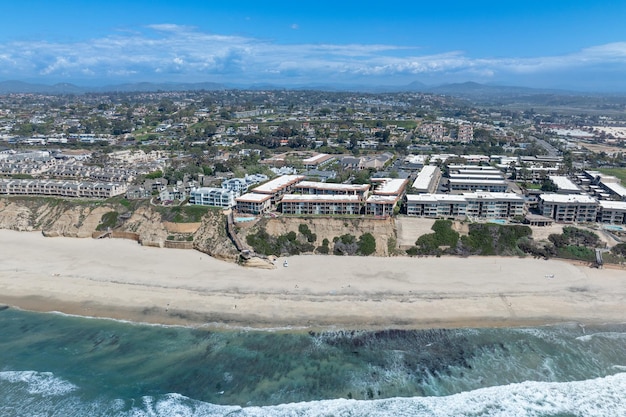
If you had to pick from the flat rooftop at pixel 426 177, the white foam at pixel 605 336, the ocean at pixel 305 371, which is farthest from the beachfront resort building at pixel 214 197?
the white foam at pixel 605 336

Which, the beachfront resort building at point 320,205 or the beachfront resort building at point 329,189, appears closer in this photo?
the beachfront resort building at point 320,205

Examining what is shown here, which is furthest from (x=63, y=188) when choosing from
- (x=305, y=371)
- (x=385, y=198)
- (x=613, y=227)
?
(x=613, y=227)

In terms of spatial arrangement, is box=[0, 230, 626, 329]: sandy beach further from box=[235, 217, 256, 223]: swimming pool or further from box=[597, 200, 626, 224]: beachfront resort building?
box=[597, 200, 626, 224]: beachfront resort building

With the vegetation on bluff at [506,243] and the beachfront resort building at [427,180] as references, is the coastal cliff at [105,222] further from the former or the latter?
the beachfront resort building at [427,180]

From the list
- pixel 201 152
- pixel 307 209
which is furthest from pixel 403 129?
pixel 307 209

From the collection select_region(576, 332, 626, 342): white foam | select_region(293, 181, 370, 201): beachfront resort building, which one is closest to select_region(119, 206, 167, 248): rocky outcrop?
select_region(293, 181, 370, 201): beachfront resort building
